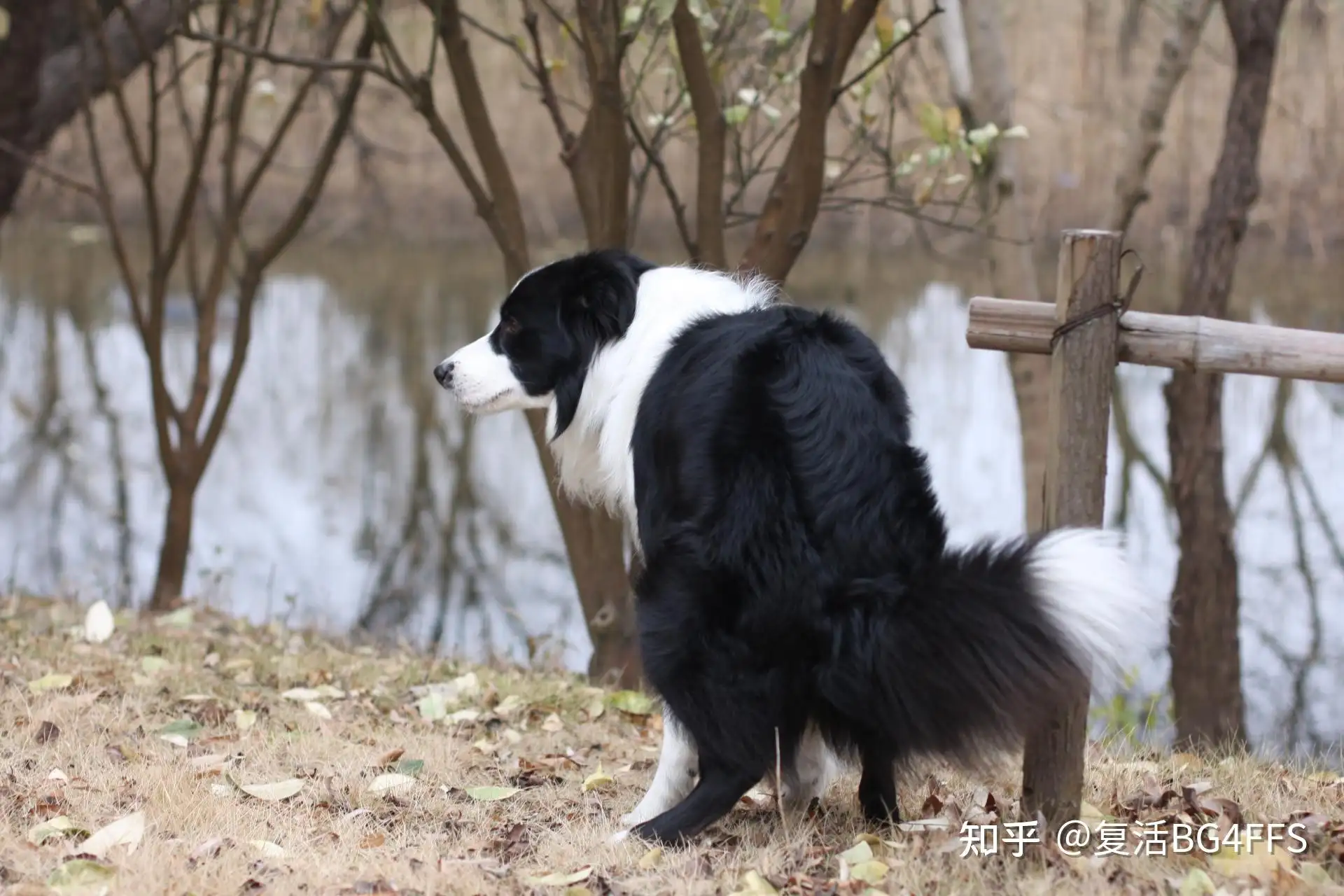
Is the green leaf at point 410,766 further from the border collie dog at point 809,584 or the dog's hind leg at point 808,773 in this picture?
the dog's hind leg at point 808,773

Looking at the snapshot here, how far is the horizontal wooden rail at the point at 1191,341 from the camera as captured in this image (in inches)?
112

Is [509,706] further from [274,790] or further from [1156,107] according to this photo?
[1156,107]

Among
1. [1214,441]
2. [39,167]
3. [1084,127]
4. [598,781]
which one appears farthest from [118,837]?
[1084,127]

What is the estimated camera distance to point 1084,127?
1240 centimetres

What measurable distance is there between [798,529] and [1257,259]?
11744 millimetres

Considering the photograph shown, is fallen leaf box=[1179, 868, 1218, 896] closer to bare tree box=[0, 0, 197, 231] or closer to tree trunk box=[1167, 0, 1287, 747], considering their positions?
tree trunk box=[1167, 0, 1287, 747]

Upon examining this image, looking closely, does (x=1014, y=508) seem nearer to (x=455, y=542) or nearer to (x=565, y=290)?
(x=455, y=542)

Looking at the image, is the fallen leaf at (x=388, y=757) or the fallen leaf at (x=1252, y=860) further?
the fallen leaf at (x=388, y=757)

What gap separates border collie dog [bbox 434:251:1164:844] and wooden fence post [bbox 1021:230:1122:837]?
0.69 feet

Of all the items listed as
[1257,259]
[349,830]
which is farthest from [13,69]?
[1257,259]

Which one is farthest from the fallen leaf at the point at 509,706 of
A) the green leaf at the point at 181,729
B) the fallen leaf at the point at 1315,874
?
the fallen leaf at the point at 1315,874

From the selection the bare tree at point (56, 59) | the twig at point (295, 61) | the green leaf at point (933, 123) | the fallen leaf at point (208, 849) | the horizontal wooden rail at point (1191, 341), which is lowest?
the fallen leaf at point (208, 849)

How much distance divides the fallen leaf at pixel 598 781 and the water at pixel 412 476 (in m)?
2.85

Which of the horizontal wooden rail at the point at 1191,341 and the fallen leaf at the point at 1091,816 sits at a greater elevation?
the horizontal wooden rail at the point at 1191,341
